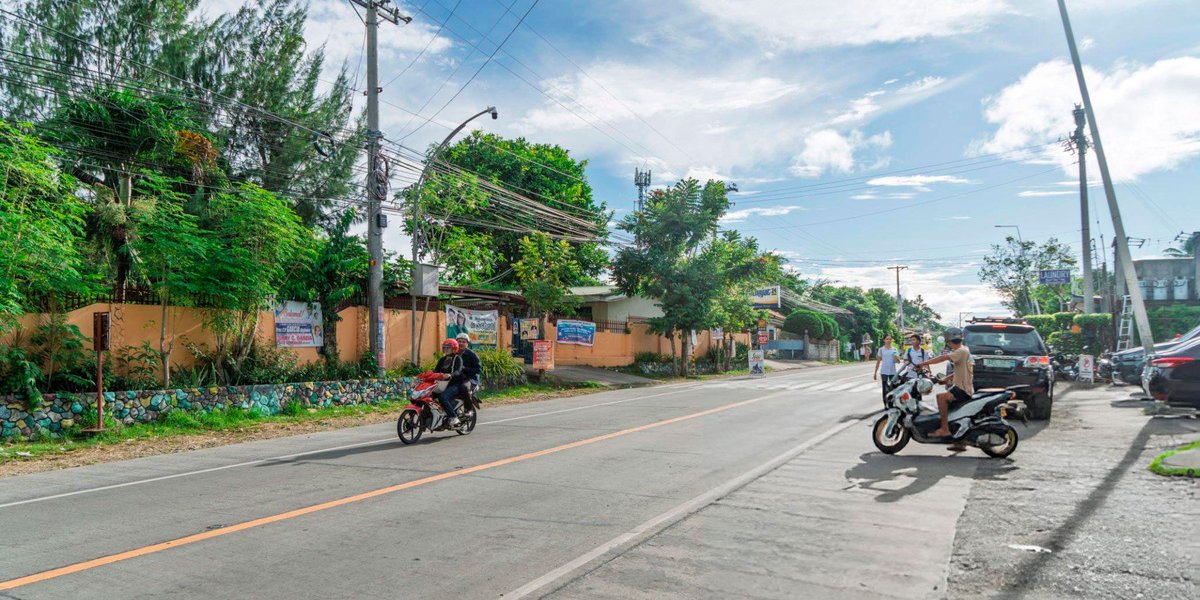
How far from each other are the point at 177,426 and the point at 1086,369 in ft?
86.6

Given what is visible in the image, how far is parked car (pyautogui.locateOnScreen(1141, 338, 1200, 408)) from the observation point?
12.9 m

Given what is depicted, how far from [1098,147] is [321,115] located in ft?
80.5

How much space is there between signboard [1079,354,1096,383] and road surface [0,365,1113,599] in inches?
697

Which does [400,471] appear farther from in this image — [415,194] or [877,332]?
[877,332]

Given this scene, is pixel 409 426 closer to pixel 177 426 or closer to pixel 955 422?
pixel 177 426

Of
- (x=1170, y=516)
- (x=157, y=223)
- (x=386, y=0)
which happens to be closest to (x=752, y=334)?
(x=386, y=0)

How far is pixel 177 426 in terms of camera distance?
14.2 metres

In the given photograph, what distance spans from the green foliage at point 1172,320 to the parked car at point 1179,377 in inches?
985

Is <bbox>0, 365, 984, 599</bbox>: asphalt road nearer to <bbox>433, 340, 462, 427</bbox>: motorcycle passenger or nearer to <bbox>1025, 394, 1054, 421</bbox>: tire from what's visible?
<bbox>433, 340, 462, 427</bbox>: motorcycle passenger

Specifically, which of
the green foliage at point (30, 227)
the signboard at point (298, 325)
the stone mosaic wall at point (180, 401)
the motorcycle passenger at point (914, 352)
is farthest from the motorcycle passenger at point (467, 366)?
the motorcycle passenger at point (914, 352)

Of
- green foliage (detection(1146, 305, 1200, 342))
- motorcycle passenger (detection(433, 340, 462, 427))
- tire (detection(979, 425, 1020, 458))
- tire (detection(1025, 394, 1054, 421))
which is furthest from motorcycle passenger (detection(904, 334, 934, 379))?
green foliage (detection(1146, 305, 1200, 342))

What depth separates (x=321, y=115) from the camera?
28031 mm

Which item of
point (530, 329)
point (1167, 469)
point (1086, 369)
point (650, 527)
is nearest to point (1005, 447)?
point (1167, 469)

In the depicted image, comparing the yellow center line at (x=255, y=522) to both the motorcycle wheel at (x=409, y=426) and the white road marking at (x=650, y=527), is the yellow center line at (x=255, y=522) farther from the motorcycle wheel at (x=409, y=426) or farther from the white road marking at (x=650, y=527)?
the white road marking at (x=650, y=527)
